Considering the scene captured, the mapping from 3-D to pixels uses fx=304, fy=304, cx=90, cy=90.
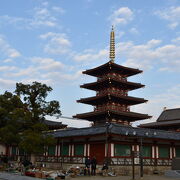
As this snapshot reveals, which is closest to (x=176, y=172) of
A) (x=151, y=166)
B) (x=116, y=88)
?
(x=151, y=166)

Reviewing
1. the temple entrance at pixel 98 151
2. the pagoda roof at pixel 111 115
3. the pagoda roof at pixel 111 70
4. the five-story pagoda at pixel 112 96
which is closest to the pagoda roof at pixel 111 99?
the five-story pagoda at pixel 112 96

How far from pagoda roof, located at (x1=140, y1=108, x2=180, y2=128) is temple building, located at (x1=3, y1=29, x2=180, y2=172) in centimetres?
594

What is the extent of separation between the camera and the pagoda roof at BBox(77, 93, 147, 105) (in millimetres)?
45891

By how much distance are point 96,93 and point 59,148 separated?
15.0m

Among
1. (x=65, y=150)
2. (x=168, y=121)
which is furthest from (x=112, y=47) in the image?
(x=65, y=150)

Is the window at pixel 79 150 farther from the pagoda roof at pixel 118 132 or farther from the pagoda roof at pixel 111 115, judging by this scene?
the pagoda roof at pixel 111 115

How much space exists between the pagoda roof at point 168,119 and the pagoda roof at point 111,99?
6.83 metres

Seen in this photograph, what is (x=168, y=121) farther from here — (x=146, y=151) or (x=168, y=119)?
(x=146, y=151)

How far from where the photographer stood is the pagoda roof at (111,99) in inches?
1807

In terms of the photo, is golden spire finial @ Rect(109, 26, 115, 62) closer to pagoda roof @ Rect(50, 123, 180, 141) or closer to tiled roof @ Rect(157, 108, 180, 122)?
tiled roof @ Rect(157, 108, 180, 122)

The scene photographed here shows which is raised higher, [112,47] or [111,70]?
[112,47]

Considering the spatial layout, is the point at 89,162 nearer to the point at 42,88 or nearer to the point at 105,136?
the point at 105,136

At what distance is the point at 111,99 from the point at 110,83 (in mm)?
2564

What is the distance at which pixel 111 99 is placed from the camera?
Result: 4691cm
